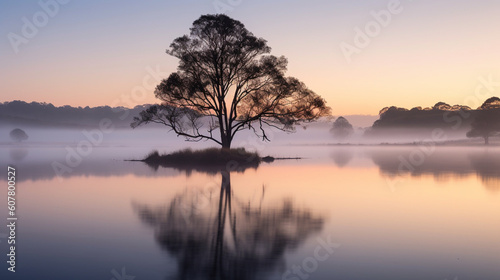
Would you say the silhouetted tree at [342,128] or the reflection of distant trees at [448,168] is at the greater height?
the silhouetted tree at [342,128]

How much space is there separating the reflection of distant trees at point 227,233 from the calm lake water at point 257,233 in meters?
0.03

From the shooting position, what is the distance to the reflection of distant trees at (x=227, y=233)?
9.03 metres

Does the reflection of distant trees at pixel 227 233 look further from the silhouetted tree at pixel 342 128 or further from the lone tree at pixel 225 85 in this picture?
the silhouetted tree at pixel 342 128

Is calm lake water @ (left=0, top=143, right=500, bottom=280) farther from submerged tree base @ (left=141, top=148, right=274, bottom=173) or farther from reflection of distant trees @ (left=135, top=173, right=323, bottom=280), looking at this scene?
submerged tree base @ (left=141, top=148, right=274, bottom=173)

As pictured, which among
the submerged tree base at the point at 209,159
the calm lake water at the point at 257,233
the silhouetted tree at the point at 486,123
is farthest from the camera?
the silhouetted tree at the point at 486,123

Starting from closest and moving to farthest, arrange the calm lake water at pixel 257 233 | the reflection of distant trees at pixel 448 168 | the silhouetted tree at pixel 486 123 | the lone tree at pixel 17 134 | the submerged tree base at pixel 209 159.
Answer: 1. the calm lake water at pixel 257 233
2. the reflection of distant trees at pixel 448 168
3. the submerged tree base at pixel 209 159
4. the silhouetted tree at pixel 486 123
5. the lone tree at pixel 17 134

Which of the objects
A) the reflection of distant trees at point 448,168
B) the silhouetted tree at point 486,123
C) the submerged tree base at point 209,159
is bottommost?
the reflection of distant trees at point 448,168

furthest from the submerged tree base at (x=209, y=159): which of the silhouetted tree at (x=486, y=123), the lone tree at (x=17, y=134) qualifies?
the lone tree at (x=17, y=134)

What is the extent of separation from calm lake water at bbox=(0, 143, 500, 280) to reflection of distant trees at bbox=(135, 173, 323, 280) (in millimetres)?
35

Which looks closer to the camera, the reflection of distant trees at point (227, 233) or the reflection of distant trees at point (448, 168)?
the reflection of distant trees at point (227, 233)

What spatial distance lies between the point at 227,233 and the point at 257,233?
848 millimetres

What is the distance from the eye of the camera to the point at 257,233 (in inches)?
486

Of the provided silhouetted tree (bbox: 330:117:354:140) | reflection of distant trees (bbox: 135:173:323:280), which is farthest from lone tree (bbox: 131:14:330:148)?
silhouetted tree (bbox: 330:117:354:140)

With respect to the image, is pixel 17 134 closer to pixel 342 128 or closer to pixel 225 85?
pixel 342 128
